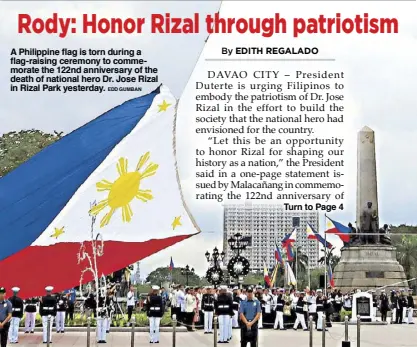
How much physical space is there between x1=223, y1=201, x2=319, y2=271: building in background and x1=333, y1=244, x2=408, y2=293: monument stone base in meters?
2.99

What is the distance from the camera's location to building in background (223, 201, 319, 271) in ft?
149

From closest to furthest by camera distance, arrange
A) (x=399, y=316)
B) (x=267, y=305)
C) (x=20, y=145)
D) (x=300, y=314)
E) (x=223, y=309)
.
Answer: (x=223, y=309) → (x=300, y=314) → (x=267, y=305) → (x=399, y=316) → (x=20, y=145)


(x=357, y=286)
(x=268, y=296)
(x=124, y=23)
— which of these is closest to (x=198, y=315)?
(x=268, y=296)

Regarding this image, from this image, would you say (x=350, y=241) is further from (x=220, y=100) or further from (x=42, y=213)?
(x=42, y=213)

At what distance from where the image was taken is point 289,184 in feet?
67.4

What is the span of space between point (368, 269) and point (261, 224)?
1202 cm

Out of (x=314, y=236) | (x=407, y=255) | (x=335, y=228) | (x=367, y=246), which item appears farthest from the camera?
(x=407, y=255)

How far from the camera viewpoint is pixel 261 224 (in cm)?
6347

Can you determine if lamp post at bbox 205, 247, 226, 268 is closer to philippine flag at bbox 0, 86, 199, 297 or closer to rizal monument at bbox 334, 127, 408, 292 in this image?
rizal monument at bbox 334, 127, 408, 292

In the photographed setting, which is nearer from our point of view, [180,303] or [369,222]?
[180,303]

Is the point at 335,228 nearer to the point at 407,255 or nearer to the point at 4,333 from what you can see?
the point at 4,333

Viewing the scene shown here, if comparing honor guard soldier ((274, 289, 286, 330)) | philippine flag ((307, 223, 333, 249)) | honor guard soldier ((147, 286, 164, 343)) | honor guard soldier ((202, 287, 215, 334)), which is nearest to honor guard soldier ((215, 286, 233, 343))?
honor guard soldier ((147, 286, 164, 343))

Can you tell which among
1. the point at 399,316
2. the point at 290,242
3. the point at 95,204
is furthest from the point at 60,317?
the point at 290,242

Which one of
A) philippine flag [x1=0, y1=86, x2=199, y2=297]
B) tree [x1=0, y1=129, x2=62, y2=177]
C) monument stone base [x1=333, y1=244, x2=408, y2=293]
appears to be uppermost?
tree [x1=0, y1=129, x2=62, y2=177]
